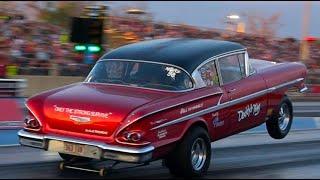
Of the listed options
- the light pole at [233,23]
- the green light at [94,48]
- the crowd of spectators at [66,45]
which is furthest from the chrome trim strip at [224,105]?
the light pole at [233,23]

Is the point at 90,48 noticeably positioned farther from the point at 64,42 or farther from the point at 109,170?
the point at 109,170

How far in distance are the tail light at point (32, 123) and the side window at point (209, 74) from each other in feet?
7.09

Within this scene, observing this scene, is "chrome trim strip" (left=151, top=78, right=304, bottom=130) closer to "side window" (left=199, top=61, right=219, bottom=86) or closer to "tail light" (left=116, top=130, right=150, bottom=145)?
"tail light" (left=116, top=130, right=150, bottom=145)

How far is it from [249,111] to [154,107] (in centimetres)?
247

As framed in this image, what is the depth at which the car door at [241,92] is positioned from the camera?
8.34 m

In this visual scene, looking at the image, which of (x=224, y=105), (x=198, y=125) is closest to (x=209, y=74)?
(x=224, y=105)

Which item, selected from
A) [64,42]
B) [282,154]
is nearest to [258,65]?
[282,154]

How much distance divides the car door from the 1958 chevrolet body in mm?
15

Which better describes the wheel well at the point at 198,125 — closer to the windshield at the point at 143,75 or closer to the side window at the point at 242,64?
the windshield at the point at 143,75

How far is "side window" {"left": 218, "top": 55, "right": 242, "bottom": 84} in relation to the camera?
839 centimetres

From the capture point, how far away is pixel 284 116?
10852 mm

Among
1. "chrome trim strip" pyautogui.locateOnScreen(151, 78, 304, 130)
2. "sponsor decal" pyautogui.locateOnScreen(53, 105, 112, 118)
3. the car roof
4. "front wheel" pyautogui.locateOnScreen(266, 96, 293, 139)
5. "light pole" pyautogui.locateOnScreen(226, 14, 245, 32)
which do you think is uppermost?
the car roof

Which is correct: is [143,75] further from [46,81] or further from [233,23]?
[233,23]

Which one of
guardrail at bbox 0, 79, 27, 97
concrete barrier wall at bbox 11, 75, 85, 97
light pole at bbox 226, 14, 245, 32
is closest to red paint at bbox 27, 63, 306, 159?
guardrail at bbox 0, 79, 27, 97
